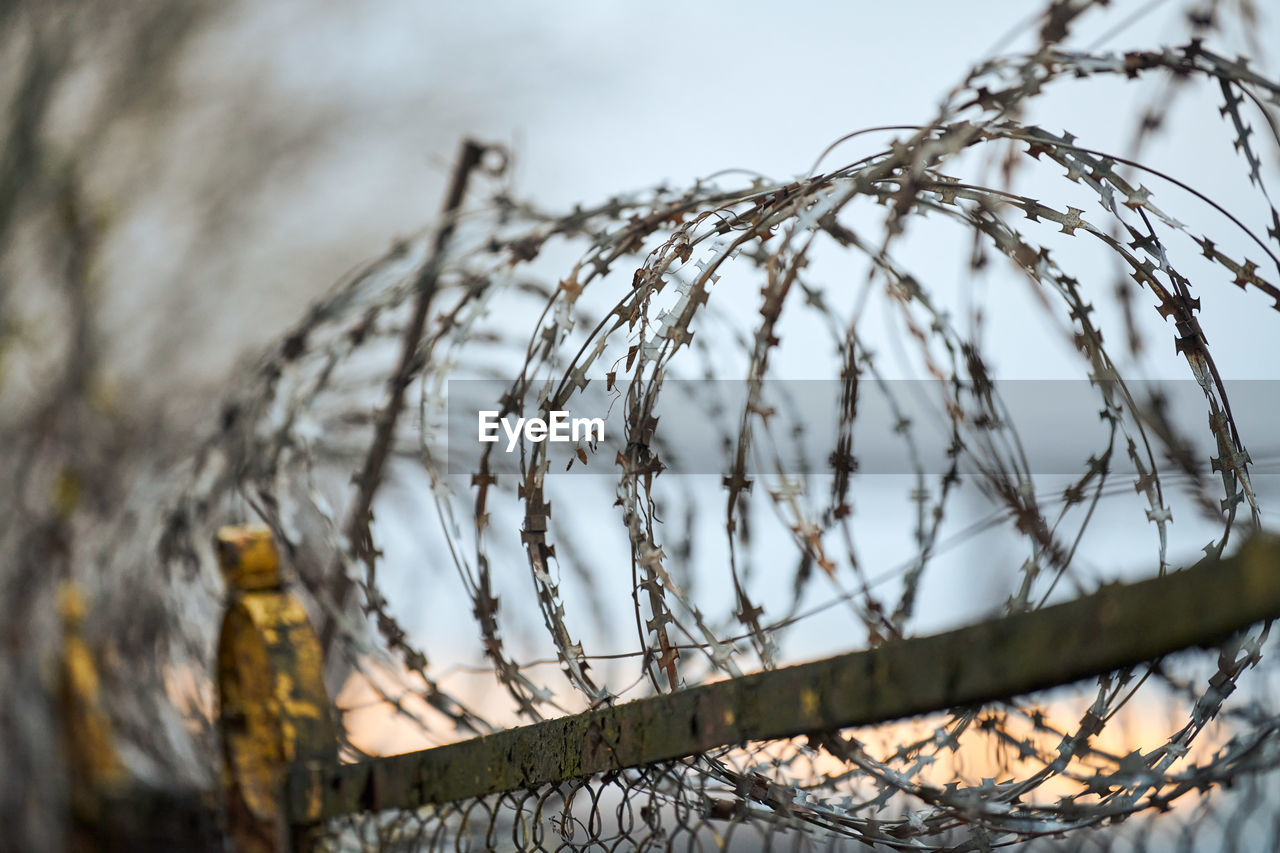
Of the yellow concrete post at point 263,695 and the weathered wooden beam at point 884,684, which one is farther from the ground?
the yellow concrete post at point 263,695

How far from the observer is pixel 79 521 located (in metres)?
5.09

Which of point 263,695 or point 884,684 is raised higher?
point 263,695

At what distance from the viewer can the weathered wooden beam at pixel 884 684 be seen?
1.05 metres

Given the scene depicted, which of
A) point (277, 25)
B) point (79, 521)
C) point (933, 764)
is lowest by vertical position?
point (933, 764)

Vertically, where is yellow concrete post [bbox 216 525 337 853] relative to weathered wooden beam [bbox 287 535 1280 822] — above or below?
above

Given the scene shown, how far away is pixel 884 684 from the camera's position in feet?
4.37

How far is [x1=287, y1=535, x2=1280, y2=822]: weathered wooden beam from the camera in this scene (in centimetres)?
105

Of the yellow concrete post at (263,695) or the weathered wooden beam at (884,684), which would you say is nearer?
the weathered wooden beam at (884,684)

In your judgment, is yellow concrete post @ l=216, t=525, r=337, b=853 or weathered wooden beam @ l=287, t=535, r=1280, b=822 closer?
weathered wooden beam @ l=287, t=535, r=1280, b=822

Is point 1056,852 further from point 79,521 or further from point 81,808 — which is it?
point 79,521

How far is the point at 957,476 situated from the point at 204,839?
2.27 m

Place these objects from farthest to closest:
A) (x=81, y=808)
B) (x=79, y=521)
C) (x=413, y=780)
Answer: (x=79, y=521), (x=81, y=808), (x=413, y=780)

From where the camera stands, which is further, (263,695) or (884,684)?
(263,695)

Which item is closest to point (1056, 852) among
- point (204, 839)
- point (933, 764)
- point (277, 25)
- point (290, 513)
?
point (933, 764)
